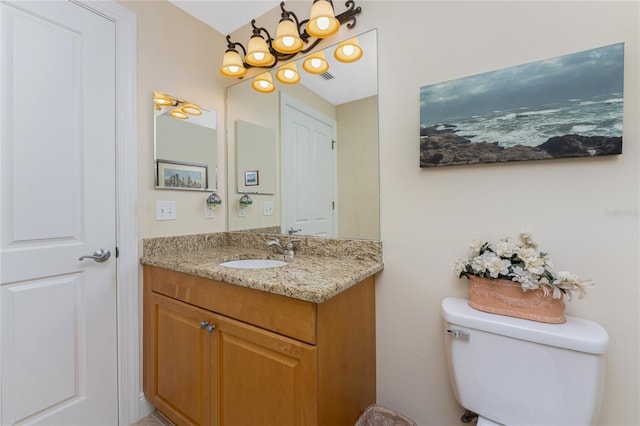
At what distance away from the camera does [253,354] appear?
102 centimetres

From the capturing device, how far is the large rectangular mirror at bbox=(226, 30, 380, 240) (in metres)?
1.36

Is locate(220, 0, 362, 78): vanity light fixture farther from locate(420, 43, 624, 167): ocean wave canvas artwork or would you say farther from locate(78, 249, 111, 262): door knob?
locate(78, 249, 111, 262): door knob

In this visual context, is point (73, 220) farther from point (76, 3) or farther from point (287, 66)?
point (287, 66)

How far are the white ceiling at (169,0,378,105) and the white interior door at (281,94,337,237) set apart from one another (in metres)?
0.15

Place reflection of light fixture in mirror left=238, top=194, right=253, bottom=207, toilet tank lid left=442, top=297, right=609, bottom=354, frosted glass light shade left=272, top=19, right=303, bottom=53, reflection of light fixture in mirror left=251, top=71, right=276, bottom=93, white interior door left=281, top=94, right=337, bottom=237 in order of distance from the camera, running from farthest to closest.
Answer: reflection of light fixture in mirror left=238, top=194, right=253, bottom=207 < reflection of light fixture in mirror left=251, top=71, right=276, bottom=93 < white interior door left=281, top=94, right=337, bottom=237 < frosted glass light shade left=272, top=19, right=303, bottom=53 < toilet tank lid left=442, top=297, right=609, bottom=354

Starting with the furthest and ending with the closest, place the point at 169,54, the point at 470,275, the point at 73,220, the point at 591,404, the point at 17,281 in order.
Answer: the point at 169,54 < the point at 73,220 < the point at 17,281 < the point at 470,275 < the point at 591,404

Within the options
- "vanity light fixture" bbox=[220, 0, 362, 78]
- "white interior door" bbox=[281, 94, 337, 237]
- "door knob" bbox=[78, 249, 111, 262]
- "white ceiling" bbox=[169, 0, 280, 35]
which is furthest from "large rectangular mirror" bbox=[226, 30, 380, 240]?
"door knob" bbox=[78, 249, 111, 262]

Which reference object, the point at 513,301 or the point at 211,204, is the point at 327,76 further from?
the point at 513,301

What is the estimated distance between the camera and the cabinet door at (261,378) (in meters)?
0.89

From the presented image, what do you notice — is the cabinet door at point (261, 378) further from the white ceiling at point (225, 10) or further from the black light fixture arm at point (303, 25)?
the white ceiling at point (225, 10)

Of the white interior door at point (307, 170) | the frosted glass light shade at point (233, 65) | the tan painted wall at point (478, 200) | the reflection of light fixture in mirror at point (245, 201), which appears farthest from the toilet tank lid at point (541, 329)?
the frosted glass light shade at point (233, 65)

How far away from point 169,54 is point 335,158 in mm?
1181

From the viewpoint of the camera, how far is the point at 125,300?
56.4 inches

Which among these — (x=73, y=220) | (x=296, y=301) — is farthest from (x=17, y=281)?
(x=296, y=301)
